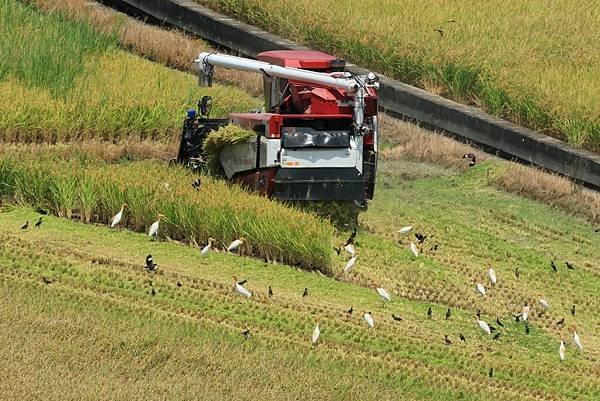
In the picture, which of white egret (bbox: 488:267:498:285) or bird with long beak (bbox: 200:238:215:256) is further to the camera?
white egret (bbox: 488:267:498:285)

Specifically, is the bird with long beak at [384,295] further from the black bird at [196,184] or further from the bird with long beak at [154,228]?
the black bird at [196,184]

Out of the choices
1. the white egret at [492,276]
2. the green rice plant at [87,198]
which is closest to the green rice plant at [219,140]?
the green rice plant at [87,198]

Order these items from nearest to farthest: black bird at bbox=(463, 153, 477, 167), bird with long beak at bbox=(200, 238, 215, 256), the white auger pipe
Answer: bird with long beak at bbox=(200, 238, 215, 256) < the white auger pipe < black bird at bbox=(463, 153, 477, 167)

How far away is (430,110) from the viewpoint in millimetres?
20781

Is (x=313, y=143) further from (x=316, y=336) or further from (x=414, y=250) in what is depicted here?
(x=316, y=336)

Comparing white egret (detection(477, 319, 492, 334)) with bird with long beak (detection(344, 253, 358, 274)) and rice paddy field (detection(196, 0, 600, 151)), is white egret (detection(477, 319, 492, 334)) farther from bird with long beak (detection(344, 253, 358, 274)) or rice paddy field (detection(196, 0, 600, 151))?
rice paddy field (detection(196, 0, 600, 151))

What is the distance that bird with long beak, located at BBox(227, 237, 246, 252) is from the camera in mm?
14102

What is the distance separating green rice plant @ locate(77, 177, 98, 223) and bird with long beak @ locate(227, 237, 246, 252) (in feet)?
5.21

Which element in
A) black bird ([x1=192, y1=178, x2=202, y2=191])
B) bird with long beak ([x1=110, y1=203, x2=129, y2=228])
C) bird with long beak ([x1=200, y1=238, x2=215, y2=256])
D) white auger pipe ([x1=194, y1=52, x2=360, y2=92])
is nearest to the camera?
bird with long beak ([x1=200, y1=238, x2=215, y2=256])

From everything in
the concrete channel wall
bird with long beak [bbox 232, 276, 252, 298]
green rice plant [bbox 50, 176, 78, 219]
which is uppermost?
bird with long beak [bbox 232, 276, 252, 298]

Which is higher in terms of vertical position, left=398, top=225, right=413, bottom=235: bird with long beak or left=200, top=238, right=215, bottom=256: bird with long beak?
left=200, top=238, right=215, bottom=256: bird with long beak

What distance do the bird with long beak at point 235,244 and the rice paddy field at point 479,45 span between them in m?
6.41

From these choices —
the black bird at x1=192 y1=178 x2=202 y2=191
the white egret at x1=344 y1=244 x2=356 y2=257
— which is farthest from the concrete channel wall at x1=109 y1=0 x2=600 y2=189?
the black bird at x1=192 y1=178 x2=202 y2=191

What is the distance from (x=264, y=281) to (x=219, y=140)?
2561mm
